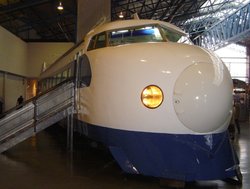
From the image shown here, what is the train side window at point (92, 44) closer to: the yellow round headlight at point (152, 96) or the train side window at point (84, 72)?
the train side window at point (84, 72)

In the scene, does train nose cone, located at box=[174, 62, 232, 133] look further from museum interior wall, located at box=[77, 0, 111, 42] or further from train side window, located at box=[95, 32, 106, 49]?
museum interior wall, located at box=[77, 0, 111, 42]

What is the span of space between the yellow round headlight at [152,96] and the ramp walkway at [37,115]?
8.94 feet

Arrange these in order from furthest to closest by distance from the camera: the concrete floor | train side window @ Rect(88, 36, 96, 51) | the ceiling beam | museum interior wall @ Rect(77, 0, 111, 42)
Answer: the ceiling beam → museum interior wall @ Rect(77, 0, 111, 42) → train side window @ Rect(88, 36, 96, 51) → the concrete floor

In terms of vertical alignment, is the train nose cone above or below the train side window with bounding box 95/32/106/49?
below

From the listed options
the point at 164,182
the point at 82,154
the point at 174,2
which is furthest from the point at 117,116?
the point at 174,2

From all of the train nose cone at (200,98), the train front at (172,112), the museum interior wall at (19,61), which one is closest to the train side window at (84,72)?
the train front at (172,112)

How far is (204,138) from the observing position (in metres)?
5.11

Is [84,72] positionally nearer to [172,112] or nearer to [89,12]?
[172,112]

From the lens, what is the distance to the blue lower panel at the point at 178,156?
5094 mm

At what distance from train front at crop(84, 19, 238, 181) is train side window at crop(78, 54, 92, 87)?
998 mm

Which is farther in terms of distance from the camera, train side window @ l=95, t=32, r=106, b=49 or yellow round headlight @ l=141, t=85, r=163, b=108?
train side window @ l=95, t=32, r=106, b=49

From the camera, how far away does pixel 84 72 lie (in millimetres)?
6879

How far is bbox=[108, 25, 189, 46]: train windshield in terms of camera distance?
6445 mm

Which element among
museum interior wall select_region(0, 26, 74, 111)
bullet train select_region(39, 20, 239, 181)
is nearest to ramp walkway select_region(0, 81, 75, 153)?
bullet train select_region(39, 20, 239, 181)
